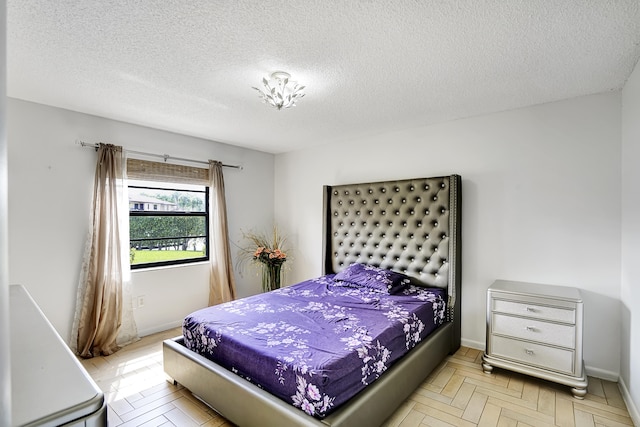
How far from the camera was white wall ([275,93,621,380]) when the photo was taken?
236 cm

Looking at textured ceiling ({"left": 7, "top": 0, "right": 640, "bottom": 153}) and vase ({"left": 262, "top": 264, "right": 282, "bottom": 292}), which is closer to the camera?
textured ceiling ({"left": 7, "top": 0, "right": 640, "bottom": 153})

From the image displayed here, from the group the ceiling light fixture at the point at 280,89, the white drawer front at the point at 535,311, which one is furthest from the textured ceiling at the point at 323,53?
the white drawer front at the point at 535,311

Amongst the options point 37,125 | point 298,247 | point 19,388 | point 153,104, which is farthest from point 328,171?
point 19,388

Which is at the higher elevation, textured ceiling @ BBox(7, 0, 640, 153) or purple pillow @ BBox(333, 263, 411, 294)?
textured ceiling @ BBox(7, 0, 640, 153)

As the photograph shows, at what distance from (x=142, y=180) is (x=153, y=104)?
101cm

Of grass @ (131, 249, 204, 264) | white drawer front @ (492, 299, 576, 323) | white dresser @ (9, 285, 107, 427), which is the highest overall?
white dresser @ (9, 285, 107, 427)

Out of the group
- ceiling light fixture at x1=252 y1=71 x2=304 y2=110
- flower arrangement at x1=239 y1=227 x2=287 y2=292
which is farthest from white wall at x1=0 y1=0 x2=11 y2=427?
flower arrangement at x1=239 y1=227 x2=287 y2=292

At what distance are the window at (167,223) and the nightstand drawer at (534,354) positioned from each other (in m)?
3.32

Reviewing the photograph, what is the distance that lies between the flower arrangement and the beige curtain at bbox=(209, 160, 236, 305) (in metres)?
0.43

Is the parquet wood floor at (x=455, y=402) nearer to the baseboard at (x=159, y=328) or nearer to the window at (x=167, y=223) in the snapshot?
the baseboard at (x=159, y=328)

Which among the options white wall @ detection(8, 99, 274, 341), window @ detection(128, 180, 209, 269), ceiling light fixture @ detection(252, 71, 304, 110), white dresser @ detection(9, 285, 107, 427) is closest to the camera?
white dresser @ detection(9, 285, 107, 427)

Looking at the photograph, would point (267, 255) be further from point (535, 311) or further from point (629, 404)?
point (629, 404)

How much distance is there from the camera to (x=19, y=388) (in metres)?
0.69

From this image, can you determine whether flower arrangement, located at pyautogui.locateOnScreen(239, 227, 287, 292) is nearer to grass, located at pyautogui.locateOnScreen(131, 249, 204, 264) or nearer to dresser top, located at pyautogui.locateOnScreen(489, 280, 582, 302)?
grass, located at pyautogui.locateOnScreen(131, 249, 204, 264)
